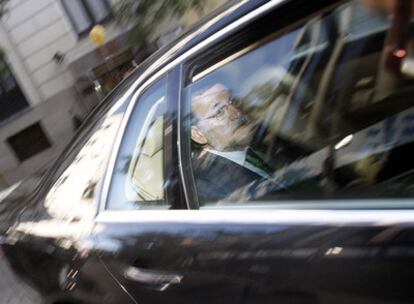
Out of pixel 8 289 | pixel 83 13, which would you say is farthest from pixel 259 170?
pixel 83 13

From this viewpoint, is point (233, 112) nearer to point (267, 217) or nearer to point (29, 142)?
point (267, 217)

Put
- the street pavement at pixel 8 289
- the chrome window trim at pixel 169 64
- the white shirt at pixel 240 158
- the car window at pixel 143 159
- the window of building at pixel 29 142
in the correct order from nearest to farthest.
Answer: the chrome window trim at pixel 169 64 → the white shirt at pixel 240 158 → the car window at pixel 143 159 → the street pavement at pixel 8 289 → the window of building at pixel 29 142

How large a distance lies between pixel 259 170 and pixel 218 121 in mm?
270

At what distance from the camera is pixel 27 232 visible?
9.36 ft

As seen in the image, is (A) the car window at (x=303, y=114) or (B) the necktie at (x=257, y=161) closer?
(A) the car window at (x=303, y=114)

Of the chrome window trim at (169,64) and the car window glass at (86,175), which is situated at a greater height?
the chrome window trim at (169,64)

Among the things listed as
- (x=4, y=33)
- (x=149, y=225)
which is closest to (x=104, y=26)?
(x=4, y=33)

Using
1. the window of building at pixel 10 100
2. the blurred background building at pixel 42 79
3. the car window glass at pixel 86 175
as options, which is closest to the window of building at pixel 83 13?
the blurred background building at pixel 42 79

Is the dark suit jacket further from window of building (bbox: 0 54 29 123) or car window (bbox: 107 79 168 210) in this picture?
window of building (bbox: 0 54 29 123)

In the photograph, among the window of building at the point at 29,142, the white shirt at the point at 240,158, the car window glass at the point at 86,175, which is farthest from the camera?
the window of building at the point at 29,142

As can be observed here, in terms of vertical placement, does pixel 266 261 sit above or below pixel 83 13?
below

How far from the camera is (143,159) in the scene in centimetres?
232

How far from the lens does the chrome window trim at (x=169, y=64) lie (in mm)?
1878

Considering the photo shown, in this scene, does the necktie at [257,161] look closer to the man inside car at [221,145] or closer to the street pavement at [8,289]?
the man inside car at [221,145]
